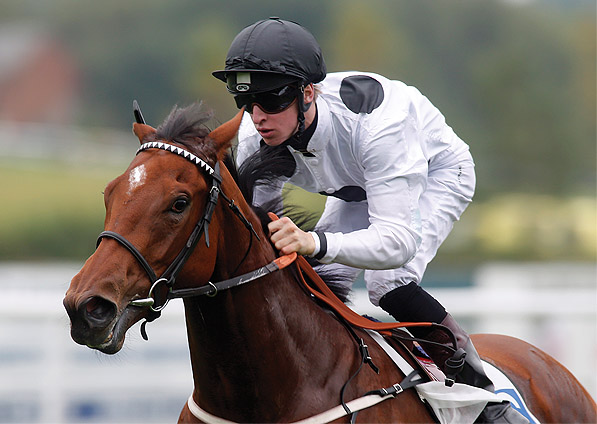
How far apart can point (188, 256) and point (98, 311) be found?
342 millimetres

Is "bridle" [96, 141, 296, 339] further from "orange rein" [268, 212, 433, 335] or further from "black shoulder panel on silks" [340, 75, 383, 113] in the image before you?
"black shoulder panel on silks" [340, 75, 383, 113]

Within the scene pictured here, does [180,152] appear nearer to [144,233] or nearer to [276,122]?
[144,233]

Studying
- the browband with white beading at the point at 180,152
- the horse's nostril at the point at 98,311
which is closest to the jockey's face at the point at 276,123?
the browband with white beading at the point at 180,152

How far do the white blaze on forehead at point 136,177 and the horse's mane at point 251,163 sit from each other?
0.20m

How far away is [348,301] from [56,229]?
21387 millimetres

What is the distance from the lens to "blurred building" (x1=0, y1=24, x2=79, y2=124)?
54844 mm

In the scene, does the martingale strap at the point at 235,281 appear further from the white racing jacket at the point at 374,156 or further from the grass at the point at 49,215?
the grass at the point at 49,215

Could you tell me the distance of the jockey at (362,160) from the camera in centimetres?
305

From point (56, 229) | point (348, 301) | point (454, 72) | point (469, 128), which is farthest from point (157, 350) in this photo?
point (454, 72)

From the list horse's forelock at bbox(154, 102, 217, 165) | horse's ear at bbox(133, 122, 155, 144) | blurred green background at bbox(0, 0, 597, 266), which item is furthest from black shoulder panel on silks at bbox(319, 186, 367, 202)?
blurred green background at bbox(0, 0, 597, 266)

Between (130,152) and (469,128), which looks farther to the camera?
(469,128)

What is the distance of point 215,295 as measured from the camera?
2.80 m

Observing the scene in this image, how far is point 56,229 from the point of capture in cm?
2359

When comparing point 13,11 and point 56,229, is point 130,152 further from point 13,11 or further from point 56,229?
point 13,11
